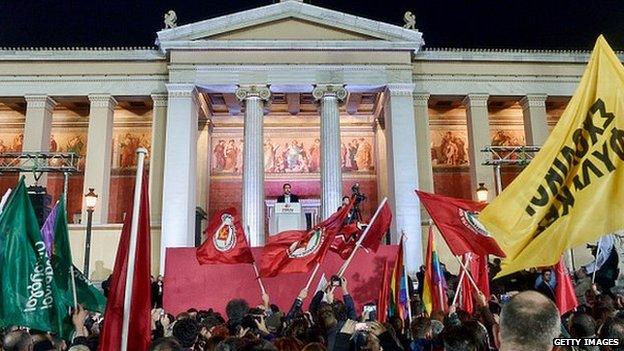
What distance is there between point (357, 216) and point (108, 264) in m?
12.6

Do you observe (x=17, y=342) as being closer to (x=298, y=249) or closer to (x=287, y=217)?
(x=298, y=249)

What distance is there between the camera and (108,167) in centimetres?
2719

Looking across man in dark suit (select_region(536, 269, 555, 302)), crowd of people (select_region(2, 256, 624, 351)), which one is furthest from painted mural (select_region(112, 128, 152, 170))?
crowd of people (select_region(2, 256, 624, 351))

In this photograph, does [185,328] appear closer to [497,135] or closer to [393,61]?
[393,61]

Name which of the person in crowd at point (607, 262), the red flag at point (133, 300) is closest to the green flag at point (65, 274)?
the red flag at point (133, 300)

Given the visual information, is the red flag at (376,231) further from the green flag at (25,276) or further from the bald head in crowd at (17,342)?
the bald head in crowd at (17,342)

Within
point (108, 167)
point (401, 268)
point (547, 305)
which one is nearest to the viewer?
point (547, 305)

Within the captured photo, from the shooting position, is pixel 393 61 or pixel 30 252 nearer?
pixel 30 252

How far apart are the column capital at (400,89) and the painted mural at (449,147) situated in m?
6.03

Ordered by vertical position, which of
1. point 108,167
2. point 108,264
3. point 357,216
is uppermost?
point 108,167

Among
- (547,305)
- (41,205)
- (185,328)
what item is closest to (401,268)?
(185,328)

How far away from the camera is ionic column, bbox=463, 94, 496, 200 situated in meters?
27.4

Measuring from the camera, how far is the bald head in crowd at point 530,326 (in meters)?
2.67

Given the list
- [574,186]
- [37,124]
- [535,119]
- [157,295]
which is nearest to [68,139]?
[37,124]
